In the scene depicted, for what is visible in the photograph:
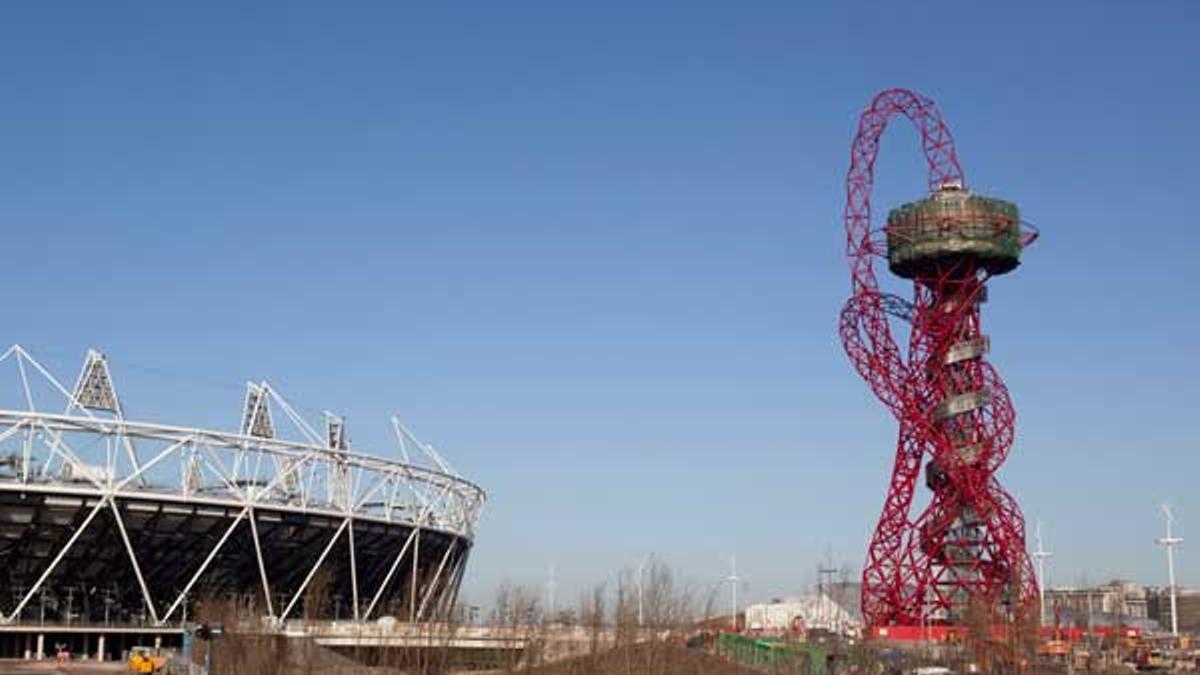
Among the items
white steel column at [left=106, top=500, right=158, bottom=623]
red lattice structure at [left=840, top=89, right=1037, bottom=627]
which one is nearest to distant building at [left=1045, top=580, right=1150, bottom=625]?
red lattice structure at [left=840, top=89, right=1037, bottom=627]

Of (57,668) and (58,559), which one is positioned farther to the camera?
(58,559)

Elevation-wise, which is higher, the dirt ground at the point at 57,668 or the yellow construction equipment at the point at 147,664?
the yellow construction equipment at the point at 147,664

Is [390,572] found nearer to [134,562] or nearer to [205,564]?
[205,564]

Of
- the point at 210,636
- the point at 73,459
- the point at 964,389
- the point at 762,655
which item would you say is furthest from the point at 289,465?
the point at 964,389

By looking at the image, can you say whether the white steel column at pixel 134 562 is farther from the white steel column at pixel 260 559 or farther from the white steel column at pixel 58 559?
the white steel column at pixel 260 559

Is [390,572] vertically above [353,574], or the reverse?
[390,572]

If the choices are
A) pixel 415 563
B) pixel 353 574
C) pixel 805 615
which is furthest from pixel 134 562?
pixel 805 615

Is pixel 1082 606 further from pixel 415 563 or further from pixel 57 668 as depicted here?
pixel 57 668

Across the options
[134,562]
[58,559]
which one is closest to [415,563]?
[134,562]

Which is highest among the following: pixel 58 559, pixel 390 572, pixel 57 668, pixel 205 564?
pixel 58 559

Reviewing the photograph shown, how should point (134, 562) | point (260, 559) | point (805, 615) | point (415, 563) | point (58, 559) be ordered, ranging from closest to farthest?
point (58, 559), point (134, 562), point (260, 559), point (415, 563), point (805, 615)

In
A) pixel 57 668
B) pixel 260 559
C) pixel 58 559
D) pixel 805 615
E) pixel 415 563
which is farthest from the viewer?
pixel 805 615

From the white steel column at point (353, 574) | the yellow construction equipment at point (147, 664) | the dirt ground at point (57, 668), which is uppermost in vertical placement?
the white steel column at point (353, 574)

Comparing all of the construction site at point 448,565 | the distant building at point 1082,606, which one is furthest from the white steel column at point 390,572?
the distant building at point 1082,606
